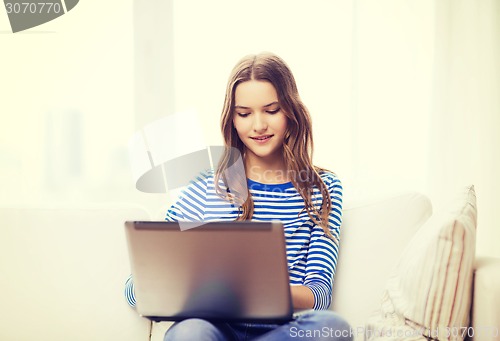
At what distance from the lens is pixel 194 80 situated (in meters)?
2.58

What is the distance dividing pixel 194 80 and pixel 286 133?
1.07m

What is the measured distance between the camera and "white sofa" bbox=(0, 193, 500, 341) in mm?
1543

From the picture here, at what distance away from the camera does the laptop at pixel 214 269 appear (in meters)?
1.07

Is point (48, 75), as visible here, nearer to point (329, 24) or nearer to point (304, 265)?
point (329, 24)

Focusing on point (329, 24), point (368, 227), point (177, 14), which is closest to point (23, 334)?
point (368, 227)

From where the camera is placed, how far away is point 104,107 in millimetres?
2594

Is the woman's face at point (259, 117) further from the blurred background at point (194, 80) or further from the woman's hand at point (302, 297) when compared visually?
the blurred background at point (194, 80)

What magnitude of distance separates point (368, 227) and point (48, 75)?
1.71 meters

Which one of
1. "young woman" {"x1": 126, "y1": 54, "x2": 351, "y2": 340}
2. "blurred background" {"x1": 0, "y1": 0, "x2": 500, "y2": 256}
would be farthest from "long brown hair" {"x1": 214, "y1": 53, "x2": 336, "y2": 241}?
"blurred background" {"x1": 0, "y1": 0, "x2": 500, "y2": 256}

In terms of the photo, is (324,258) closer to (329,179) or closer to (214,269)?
(329,179)

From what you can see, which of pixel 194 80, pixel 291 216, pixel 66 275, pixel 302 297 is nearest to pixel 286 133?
pixel 291 216

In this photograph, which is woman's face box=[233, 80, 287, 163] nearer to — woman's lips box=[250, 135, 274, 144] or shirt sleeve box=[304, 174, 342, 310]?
woman's lips box=[250, 135, 274, 144]

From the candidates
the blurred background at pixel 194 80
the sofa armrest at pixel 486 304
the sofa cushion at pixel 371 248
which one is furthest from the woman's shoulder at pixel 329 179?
the blurred background at pixel 194 80

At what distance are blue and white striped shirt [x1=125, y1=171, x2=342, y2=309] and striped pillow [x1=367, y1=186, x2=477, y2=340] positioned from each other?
0.79ft
